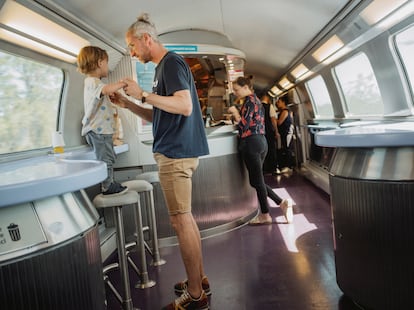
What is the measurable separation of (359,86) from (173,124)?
4289mm

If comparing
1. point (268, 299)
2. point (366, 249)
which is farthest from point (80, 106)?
point (366, 249)

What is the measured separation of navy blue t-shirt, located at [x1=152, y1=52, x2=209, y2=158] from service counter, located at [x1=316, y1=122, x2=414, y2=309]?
31.4 inches

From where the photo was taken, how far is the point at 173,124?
2.18 m

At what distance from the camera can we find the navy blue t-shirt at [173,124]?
2.12m

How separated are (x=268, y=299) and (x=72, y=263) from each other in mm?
1530

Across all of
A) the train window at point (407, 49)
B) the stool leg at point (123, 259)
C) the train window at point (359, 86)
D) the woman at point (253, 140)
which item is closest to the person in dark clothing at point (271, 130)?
the train window at point (359, 86)

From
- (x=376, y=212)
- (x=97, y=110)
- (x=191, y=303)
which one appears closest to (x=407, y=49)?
(x=376, y=212)

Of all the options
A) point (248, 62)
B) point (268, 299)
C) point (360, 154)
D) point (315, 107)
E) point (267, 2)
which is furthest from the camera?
point (248, 62)

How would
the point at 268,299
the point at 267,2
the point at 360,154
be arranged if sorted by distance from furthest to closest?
the point at 267,2
the point at 268,299
the point at 360,154

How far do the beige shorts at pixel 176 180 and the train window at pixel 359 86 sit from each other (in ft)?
11.4

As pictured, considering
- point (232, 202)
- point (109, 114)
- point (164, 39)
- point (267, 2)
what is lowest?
point (232, 202)

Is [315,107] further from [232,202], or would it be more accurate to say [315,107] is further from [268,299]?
[268,299]

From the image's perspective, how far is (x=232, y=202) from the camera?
4340mm

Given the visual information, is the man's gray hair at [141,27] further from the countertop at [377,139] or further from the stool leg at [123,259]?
the countertop at [377,139]
